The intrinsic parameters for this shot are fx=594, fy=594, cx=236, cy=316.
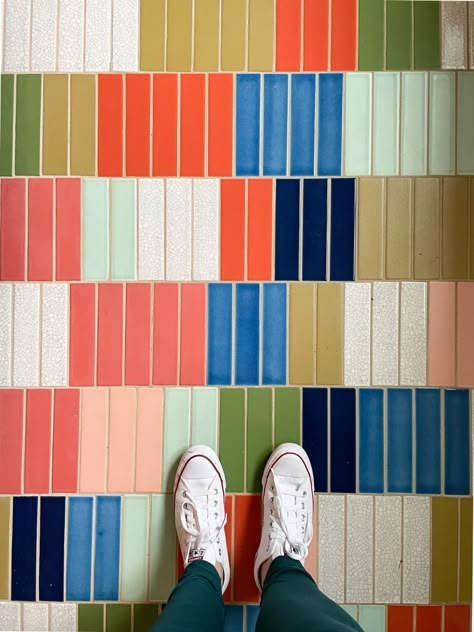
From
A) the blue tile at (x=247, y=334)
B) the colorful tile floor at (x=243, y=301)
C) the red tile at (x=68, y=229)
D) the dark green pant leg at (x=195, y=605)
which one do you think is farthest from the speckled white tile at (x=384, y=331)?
the red tile at (x=68, y=229)

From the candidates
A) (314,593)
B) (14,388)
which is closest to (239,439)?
(314,593)

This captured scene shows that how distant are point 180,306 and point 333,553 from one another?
525 mm

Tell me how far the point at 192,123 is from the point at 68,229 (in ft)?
0.98

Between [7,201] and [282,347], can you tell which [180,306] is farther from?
[7,201]

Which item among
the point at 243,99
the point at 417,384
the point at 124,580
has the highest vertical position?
the point at 243,99

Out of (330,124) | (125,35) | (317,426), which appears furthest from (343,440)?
(125,35)

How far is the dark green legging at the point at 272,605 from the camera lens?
76 centimetres

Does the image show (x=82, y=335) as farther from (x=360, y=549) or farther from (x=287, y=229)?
(x=360, y=549)

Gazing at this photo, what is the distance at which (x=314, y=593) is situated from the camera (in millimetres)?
867

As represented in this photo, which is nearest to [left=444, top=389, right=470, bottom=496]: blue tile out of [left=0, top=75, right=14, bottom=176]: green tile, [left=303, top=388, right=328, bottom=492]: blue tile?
[left=303, top=388, right=328, bottom=492]: blue tile

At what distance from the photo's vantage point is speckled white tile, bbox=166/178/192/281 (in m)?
1.08

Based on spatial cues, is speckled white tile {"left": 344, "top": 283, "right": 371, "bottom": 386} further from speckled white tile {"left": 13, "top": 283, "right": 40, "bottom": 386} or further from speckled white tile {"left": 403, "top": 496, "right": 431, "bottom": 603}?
speckled white tile {"left": 13, "top": 283, "right": 40, "bottom": 386}

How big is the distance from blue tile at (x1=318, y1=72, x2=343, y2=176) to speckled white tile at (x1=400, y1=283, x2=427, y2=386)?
10.0 inches

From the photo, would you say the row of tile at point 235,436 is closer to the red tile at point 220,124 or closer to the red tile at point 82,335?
the red tile at point 82,335
